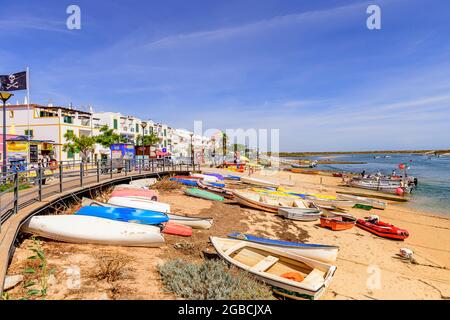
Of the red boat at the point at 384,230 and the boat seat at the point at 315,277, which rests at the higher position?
the boat seat at the point at 315,277

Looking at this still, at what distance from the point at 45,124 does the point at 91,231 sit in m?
33.1

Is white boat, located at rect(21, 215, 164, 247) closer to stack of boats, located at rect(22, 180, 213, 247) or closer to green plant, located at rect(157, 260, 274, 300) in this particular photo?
stack of boats, located at rect(22, 180, 213, 247)

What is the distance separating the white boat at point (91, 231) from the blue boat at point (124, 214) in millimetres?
940

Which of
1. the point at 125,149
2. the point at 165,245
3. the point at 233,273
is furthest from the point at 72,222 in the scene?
the point at 125,149

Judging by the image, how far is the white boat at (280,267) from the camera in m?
5.50

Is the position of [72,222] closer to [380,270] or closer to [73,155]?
[380,270]

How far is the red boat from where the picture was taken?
13234 mm

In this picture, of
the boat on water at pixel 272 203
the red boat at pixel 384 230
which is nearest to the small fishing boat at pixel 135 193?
the boat on water at pixel 272 203

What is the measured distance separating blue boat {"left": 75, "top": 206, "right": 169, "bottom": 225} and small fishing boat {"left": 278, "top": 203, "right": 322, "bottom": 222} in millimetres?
8396

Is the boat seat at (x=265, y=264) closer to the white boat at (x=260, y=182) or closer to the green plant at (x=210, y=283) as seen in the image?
the green plant at (x=210, y=283)

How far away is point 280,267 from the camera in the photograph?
23.0 ft

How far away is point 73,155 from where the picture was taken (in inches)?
1357

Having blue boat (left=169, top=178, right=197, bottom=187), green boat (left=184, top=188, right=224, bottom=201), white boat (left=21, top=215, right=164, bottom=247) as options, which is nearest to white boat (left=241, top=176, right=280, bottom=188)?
blue boat (left=169, top=178, right=197, bottom=187)
